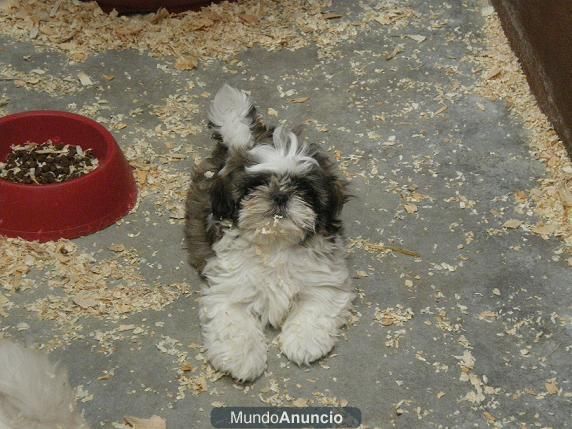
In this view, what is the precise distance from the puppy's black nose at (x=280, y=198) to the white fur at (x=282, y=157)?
3.5 inches

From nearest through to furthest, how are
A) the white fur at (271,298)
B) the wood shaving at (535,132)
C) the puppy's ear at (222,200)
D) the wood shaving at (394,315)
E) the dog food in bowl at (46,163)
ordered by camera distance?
the puppy's ear at (222,200)
the white fur at (271,298)
the wood shaving at (394,315)
the dog food in bowl at (46,163)
the wood shaving at (535,132)

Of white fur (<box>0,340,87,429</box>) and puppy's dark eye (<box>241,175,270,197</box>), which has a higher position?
puppy's dark eye (<box>241,175,270,197</box>)

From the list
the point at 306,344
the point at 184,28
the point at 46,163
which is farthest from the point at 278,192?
the point at 184,28

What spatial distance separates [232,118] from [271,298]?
0.86m

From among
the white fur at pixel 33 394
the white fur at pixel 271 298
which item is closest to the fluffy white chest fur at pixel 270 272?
the white fur at pixel 271 298

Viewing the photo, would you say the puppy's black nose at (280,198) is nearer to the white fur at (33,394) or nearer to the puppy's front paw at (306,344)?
the puppy's front paw at (306,344)

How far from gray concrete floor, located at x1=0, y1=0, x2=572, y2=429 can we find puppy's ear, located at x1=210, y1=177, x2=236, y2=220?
0.57 meters

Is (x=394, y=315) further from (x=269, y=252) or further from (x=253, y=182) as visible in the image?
(x=253, y=182)

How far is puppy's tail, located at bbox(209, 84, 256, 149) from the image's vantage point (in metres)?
3.85

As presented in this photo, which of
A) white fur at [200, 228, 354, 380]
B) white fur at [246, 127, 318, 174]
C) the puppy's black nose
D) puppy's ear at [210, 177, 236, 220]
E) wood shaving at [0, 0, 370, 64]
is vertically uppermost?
white fur at [246, 127, 318, 174]

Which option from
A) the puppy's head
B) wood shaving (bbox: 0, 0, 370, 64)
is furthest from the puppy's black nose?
wood shaving (bbox: 0, 0, 370, 64)

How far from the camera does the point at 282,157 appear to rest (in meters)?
3.43

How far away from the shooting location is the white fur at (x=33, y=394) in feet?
10.3

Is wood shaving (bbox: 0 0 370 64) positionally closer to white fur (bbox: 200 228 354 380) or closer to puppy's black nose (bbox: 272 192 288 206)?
white fur (bbox: 200 228 354 380)
